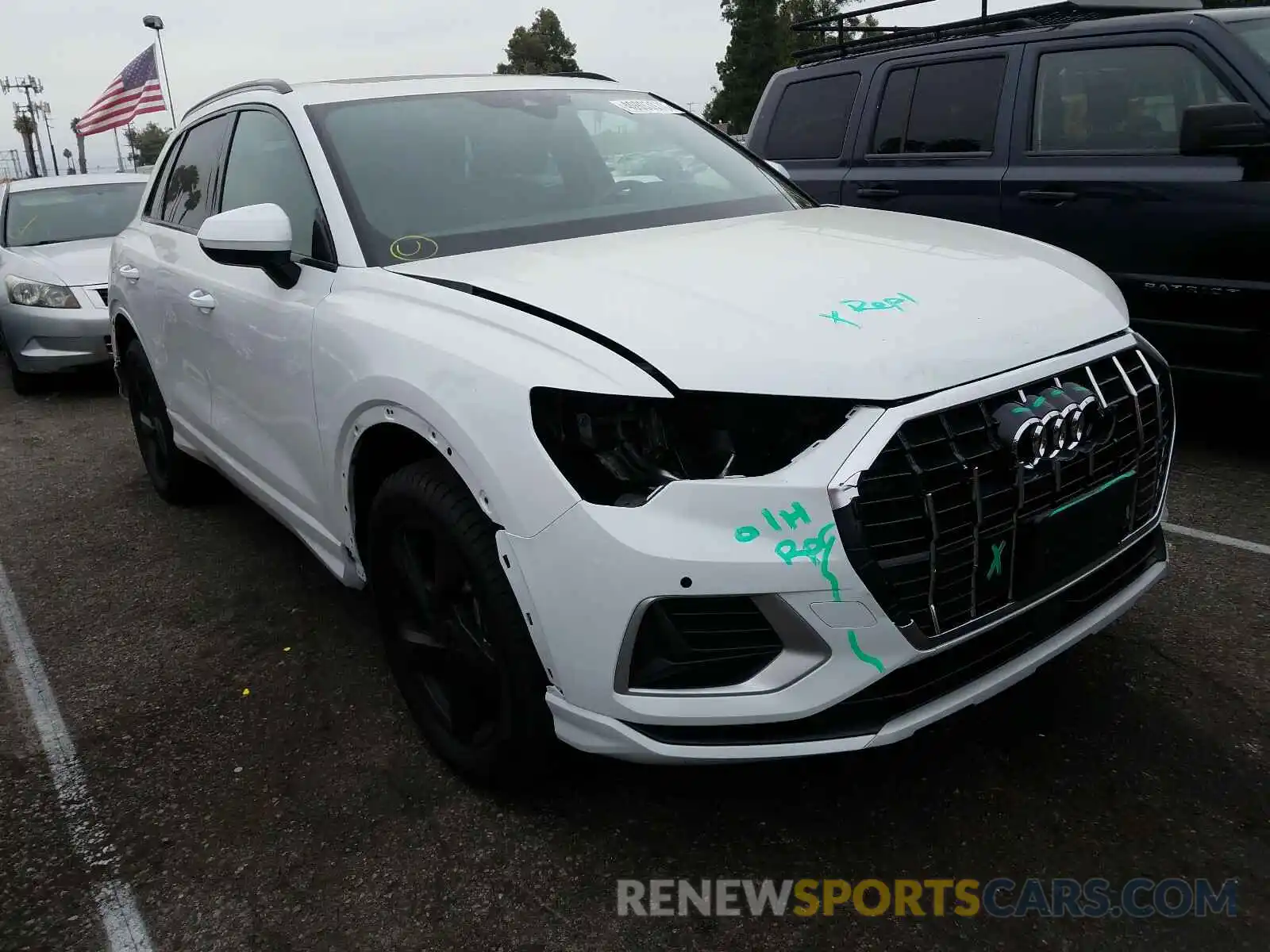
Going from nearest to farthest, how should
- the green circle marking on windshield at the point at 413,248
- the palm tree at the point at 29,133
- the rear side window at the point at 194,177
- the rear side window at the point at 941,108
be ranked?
the green circle marking on windshield at the point at 413,248
the rear side window at the point at 194,177
the rear side window at the point at 941,108
the palm tree at the point at 29,133

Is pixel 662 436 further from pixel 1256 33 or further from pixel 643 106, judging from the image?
pixel 1256 33

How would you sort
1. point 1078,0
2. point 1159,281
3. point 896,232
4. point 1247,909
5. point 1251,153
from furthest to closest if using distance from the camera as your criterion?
point 1078,0 < point 1159,281 < point 1251,153 < point 896,232 < point 1247,909

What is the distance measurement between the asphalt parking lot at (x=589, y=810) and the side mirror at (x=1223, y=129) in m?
1.67

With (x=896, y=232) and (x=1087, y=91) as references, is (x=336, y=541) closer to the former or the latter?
(x=896, y=232)

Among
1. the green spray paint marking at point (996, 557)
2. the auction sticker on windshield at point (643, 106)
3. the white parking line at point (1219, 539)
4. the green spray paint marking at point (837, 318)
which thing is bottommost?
the white parking line at point (1219, 539)

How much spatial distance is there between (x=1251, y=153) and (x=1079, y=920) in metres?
3.32

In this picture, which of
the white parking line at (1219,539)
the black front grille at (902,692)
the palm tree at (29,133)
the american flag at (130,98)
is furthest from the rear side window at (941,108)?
the palm tree at (29,133)

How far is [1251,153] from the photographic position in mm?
4047

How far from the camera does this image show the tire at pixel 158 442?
4.50 meters

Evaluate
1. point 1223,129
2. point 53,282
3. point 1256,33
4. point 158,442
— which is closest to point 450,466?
point 158,442

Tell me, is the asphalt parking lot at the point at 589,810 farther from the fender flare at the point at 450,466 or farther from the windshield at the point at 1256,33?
the windshield at the point at 1256,33

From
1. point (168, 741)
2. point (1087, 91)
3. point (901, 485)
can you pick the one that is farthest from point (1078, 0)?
point (168, 741)

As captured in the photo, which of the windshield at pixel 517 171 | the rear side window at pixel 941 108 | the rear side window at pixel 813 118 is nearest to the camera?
the windshield at pixel 517 171

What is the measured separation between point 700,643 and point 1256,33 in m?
4.03
